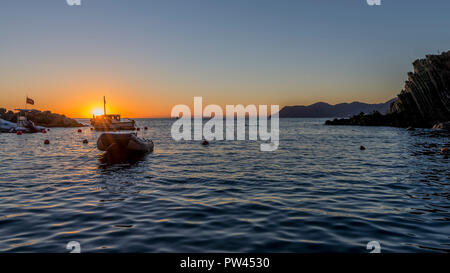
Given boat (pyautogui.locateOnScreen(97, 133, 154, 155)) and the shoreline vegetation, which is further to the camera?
the shoreline vegetation

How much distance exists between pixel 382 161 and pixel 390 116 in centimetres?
7991

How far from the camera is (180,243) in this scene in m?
6.97

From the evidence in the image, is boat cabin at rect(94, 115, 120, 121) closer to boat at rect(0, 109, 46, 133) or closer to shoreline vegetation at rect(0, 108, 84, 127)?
boat at rect(0, 109, 46, 133)

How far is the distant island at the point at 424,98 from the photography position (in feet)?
271

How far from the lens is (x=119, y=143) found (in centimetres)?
2466

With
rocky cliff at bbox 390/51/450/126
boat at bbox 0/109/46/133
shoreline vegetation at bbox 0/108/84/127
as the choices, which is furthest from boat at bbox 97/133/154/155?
shoreline vegetation at bbox 0/108/84/127

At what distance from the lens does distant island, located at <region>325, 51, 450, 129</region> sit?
82.8 m

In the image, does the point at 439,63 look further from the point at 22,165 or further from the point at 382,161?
the point at 22,165

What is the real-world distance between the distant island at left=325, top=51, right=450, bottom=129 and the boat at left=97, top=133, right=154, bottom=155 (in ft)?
249

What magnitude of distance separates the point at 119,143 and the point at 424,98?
90479 mm

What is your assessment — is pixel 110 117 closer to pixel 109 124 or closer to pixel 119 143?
pixel 109 124

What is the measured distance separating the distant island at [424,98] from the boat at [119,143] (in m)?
76.0

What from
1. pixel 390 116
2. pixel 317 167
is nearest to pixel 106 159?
pixel 317 167

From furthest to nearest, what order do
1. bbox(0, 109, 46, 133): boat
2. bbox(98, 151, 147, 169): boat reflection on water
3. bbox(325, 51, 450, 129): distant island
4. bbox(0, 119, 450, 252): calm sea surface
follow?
bbox(325, 51, 450, 129): distant island
bbox(0, 109, 46, 133): boat
bbox(98, 151, 147, 169): boat reflection on water
bbox(0, 119, 450, 252): calm sea surface
